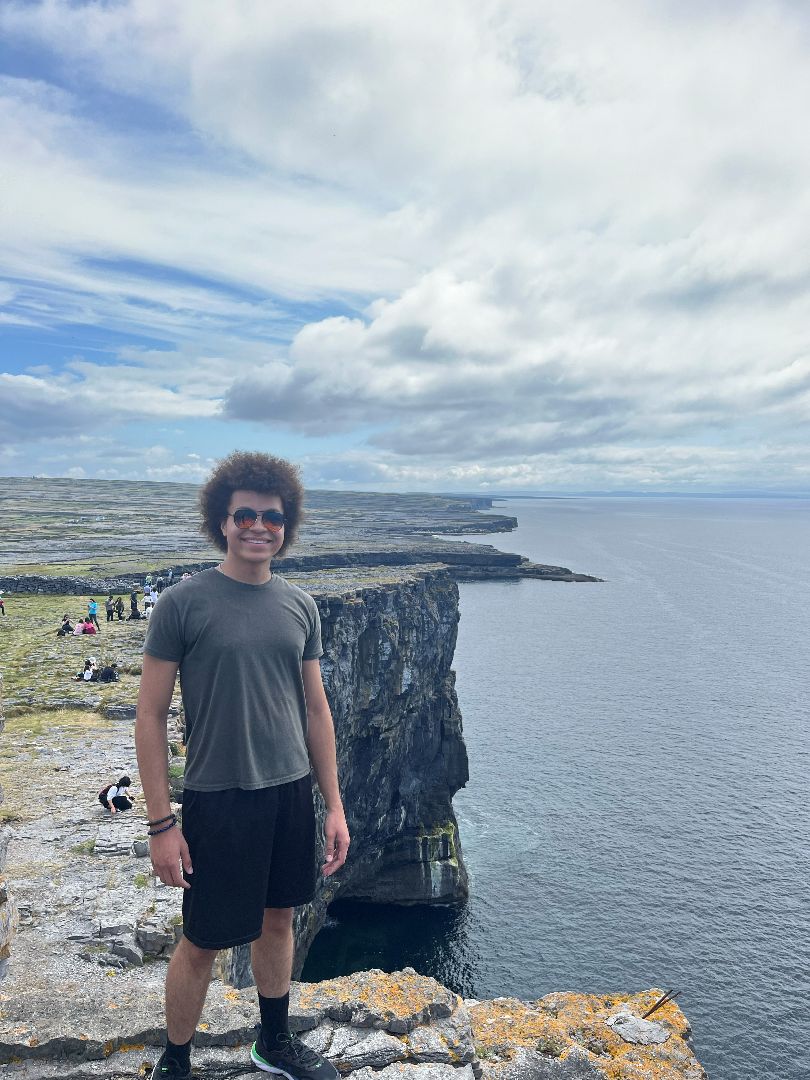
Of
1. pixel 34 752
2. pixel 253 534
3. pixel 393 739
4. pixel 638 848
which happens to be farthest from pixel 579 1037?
pixel 638 848

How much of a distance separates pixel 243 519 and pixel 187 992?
3.69 m

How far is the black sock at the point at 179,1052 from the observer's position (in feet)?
17.5

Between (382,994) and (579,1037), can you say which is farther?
(579,1037)

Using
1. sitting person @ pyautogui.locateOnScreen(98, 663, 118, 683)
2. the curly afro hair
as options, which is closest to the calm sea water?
sitting person @ pyautogui.locateOnScreen(98, 663, 118, 683)

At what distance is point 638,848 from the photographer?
44156 mm

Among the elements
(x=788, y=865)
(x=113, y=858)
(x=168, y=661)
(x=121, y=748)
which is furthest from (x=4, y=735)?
(x=788, y=865)

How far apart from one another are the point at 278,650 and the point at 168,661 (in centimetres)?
83

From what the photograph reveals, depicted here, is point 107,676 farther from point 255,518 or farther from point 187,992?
point 255,518

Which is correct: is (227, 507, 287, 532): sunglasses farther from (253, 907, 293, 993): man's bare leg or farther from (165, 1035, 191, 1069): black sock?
(165, 1035, 191, 1069): black sock

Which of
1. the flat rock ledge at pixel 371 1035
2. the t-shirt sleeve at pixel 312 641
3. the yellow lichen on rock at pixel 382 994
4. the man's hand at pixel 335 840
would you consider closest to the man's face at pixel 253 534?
the t-shirt sleeve at pixel 312 641

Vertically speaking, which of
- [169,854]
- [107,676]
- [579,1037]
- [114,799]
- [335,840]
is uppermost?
[169,854]

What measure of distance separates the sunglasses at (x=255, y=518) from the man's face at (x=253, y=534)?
26 mm

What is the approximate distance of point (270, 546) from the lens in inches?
225

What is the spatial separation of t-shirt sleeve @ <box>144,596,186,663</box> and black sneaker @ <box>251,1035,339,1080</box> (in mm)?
→ 3334
